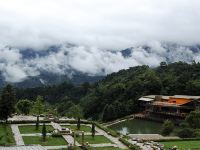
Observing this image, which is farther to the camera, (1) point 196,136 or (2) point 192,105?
(2) point 192,105

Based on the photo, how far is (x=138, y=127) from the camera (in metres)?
66.8

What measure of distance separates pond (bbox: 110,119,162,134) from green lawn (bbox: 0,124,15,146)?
62.3 ft

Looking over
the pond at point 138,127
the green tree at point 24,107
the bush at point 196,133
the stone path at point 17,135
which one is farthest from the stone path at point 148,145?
the green tree at point 24,107

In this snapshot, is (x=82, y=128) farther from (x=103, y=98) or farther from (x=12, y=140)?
(x=103, y=98)

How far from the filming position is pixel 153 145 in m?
38.0

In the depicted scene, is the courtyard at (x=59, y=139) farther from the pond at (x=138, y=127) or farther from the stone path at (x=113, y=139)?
the pond at (x=138, y=127)

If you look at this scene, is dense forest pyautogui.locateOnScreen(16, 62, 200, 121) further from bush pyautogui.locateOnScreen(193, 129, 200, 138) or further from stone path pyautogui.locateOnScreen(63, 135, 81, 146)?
stone path pyautogui.locateOnScreen(63, 135, 81, 146)

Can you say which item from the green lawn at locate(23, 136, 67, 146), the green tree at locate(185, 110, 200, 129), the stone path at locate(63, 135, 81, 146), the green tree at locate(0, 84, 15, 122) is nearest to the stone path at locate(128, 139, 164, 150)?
the stone path at locate(63, 135, 81, 146)

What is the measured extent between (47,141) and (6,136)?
4.16 meters

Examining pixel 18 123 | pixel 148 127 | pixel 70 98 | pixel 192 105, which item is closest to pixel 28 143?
pixel 18 123

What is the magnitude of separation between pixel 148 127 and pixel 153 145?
29647 mm

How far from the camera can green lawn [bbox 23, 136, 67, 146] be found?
38.7 m

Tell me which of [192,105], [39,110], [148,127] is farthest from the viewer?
[192,105]

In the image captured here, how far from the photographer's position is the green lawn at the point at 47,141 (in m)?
38.7
